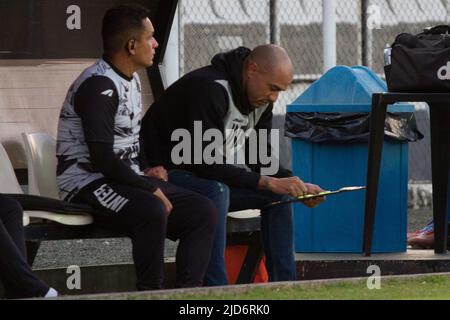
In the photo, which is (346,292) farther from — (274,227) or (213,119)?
(213,119)

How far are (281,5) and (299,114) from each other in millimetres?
5680

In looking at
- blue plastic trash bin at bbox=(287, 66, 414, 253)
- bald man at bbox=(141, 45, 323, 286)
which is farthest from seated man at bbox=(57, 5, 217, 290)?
blue plastic trash bin at bbox=(287, 66, 414, 253)

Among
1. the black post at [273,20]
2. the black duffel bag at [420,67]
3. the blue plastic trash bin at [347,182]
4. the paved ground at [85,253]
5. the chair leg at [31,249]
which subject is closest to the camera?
the chair leg at [31,249]

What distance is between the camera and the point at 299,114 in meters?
7.57

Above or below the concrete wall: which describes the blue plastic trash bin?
below

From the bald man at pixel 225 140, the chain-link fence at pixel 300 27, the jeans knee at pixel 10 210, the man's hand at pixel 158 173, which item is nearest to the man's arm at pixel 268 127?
the bald man at pixel 225 140

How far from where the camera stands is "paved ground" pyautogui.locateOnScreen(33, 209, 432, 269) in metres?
9.03

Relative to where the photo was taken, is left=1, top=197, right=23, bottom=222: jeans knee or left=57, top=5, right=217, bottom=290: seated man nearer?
left=1, top=197, right=23, bottom=222: jeans knee

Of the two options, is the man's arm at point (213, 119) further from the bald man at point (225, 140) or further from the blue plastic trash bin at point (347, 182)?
the blue plastic trash bin at point (347, 182)

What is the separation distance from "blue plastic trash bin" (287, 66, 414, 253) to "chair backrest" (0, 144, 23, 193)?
1.85 metres

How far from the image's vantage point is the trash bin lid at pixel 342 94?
294 inches

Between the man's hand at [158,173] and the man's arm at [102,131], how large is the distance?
0.33m

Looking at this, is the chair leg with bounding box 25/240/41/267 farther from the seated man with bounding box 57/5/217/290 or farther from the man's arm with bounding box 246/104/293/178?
the man's arm with bounding box 246/104/293/178
